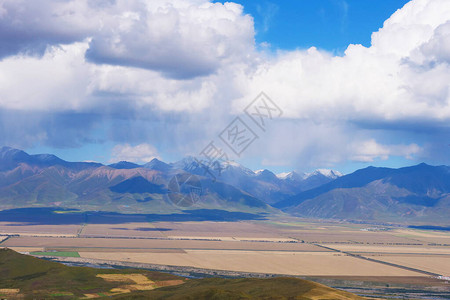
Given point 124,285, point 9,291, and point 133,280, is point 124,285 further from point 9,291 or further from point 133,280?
point 9,291

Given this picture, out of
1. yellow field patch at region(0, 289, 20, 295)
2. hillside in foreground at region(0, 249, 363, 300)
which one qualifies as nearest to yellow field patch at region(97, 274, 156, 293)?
hillside in foreground at region(0, 249, 363, 300)


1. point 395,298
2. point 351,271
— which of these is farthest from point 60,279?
point 351,271

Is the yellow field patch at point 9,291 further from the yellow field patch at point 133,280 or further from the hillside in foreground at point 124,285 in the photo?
the yellow field patch at point 133,280

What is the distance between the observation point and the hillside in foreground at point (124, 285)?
11143cm

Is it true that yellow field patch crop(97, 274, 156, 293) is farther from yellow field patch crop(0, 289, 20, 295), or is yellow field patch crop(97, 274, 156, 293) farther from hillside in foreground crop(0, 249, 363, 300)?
yellow field patch crop(0, 289, 20, 295)

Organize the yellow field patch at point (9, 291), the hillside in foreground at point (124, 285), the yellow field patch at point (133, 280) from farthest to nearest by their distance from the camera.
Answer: the yellow field patch at point (133, 280), the yellow field patch at point (9, 291), the hillside in foreground at point (124, 285)

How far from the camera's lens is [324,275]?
174 metres

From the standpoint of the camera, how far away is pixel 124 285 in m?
132

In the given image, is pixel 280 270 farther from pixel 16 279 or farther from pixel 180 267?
pixel 16 279

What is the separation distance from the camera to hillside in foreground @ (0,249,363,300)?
11143 cm

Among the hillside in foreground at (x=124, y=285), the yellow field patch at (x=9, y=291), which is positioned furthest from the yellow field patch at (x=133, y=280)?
the yellow field patch at (x=9, y=291)

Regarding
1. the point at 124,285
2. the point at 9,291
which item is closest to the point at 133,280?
the point at 124,285

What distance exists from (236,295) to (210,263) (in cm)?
9193

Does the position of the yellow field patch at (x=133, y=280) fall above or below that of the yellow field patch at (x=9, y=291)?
above
